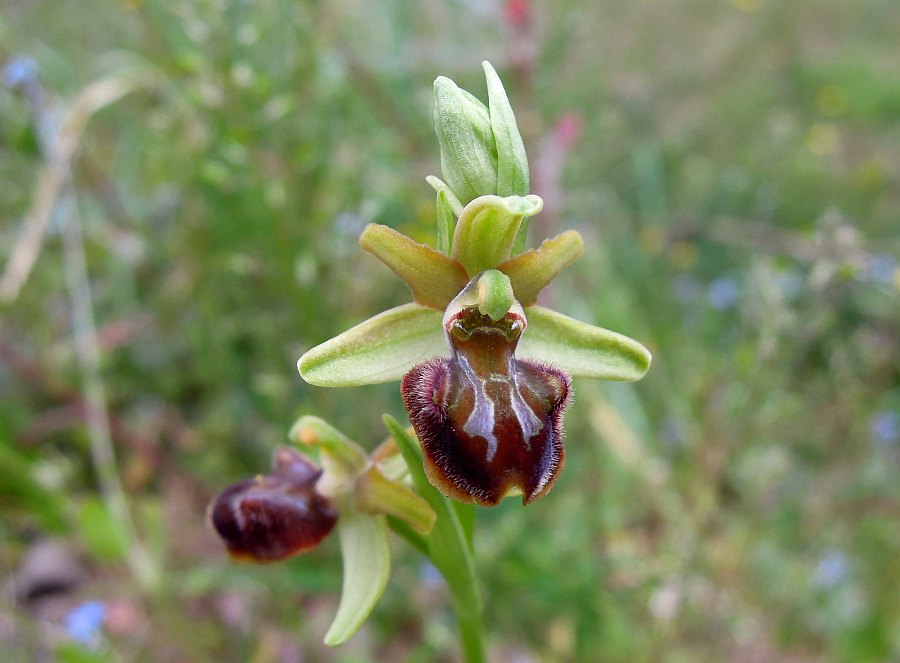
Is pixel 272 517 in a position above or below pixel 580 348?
below

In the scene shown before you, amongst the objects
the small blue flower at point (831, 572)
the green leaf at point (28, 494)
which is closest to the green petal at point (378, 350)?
the green leaf at point (28, 494)

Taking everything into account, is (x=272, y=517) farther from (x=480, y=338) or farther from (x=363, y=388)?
(x=363, y=388)

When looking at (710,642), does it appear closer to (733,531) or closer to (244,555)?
(733,531)

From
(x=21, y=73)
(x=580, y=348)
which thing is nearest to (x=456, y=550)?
(x=580, y=348)

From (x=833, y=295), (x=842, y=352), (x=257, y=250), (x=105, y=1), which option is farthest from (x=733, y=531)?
(x=105, y=1)

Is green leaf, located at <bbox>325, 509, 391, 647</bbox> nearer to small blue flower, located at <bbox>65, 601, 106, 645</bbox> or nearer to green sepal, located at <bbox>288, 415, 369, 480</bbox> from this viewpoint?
green sepal, located at <bbox>288, 415, 369, 480</bbox>

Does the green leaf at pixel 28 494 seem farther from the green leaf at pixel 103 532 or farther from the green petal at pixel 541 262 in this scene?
the green petal at pixel 541 262
